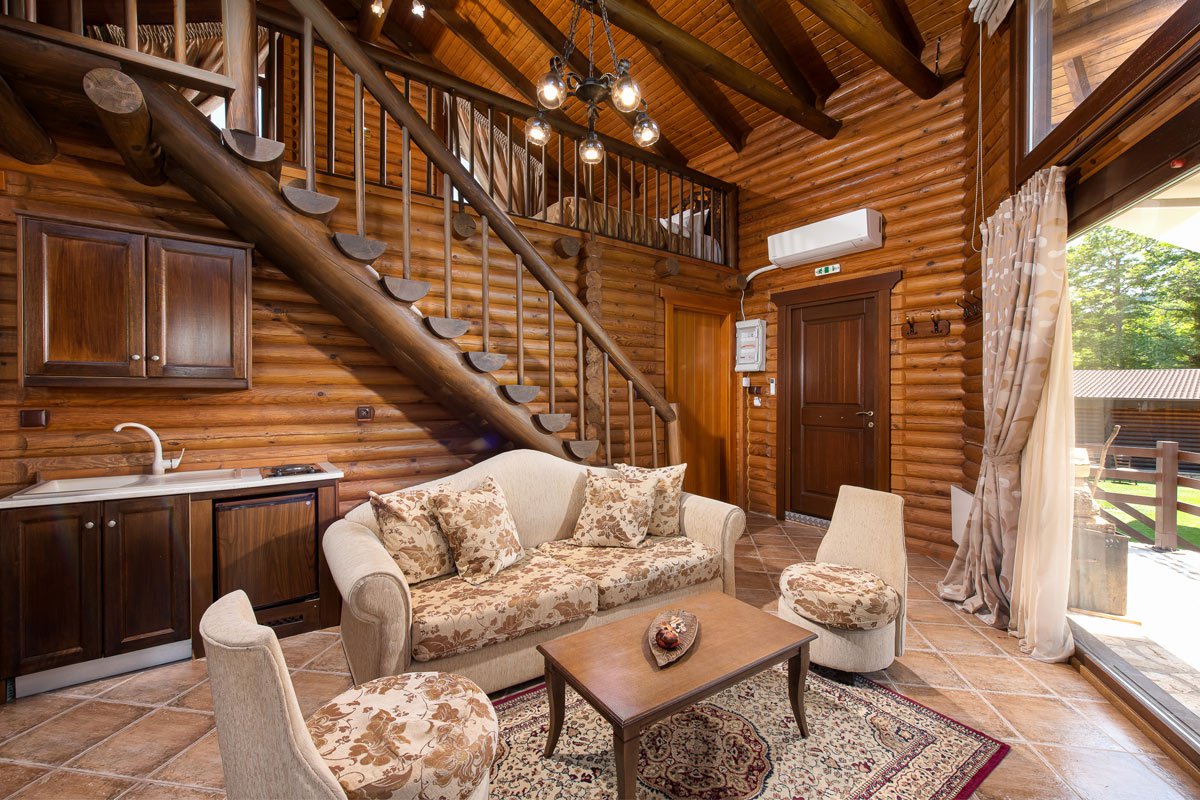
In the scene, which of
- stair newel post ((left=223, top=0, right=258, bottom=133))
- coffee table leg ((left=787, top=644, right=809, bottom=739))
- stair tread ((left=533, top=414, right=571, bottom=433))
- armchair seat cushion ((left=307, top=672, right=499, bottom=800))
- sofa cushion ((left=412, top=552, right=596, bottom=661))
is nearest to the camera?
armchair seat cushion ((left=307, top=672, right=499, bottom=800))

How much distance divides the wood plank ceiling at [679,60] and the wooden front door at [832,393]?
1.94 meters

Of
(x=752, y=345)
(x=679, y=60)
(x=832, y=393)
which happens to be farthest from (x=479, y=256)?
(x=832, y=393)

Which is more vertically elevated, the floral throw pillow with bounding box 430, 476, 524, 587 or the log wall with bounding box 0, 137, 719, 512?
the log wall with bounding box 0, 137, 719, 512

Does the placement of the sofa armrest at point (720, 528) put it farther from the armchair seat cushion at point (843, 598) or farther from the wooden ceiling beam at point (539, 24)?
the wooden ceiling beam at point (539, 24)

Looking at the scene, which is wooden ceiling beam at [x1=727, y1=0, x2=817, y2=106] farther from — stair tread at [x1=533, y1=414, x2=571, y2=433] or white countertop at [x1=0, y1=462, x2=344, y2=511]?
white countertop at [x1=0, y1=462, x2=344, y2=511]

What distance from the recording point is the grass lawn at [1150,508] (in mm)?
1833

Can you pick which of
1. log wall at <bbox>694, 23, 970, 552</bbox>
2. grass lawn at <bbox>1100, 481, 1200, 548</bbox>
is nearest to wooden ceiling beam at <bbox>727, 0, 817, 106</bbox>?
log wall at <bbox>694, 23, 970, 552</bbox>

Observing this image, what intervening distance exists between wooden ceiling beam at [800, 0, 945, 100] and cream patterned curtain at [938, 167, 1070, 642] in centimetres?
157

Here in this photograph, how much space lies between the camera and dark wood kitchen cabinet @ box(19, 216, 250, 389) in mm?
2334

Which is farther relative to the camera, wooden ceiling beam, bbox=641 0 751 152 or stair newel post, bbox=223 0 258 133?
wooden ceiling beam, bbox=641 0 751 152

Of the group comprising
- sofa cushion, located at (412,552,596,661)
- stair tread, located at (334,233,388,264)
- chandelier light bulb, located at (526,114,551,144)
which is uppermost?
chandelier light bulb, located at (526,114,551,144)

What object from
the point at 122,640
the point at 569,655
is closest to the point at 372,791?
the point at 569,655

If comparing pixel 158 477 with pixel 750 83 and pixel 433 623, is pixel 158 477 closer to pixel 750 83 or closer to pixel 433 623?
pixel 433 623

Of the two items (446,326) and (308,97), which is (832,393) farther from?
(308,97)
